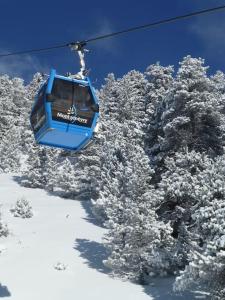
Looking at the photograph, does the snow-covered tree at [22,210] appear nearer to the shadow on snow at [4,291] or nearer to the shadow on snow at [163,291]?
the shadow on snow at [4,291]

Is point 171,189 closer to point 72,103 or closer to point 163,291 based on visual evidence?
point 163,291

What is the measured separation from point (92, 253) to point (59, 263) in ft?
10.3

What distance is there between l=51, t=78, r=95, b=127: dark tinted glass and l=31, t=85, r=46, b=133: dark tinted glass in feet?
1.56

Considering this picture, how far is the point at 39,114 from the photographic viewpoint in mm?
15812

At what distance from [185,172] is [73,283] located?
24.8 feet

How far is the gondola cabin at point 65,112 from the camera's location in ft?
49.4

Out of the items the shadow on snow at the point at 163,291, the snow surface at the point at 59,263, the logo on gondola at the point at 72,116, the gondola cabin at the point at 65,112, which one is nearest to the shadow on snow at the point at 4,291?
the snow surface at the point at 59,263

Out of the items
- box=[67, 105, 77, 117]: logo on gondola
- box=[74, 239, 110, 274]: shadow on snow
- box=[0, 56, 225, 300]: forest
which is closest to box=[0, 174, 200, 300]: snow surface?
box=[74, 239, 110, 274]: shadow on snow

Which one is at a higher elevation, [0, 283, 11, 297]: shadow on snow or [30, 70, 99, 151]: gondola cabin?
[30, 70, 99, 151]: gondola cabin

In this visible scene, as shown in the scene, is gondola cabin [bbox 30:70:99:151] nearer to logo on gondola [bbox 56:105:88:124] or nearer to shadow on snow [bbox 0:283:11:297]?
logo on gondola [bbox 56:105:88:124]

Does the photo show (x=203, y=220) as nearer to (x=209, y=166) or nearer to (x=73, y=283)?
(x=209, y=166)

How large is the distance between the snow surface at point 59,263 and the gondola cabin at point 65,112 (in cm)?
1075

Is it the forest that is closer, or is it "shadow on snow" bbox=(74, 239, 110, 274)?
the forest

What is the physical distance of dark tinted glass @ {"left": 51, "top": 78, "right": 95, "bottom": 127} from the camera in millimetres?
15148
